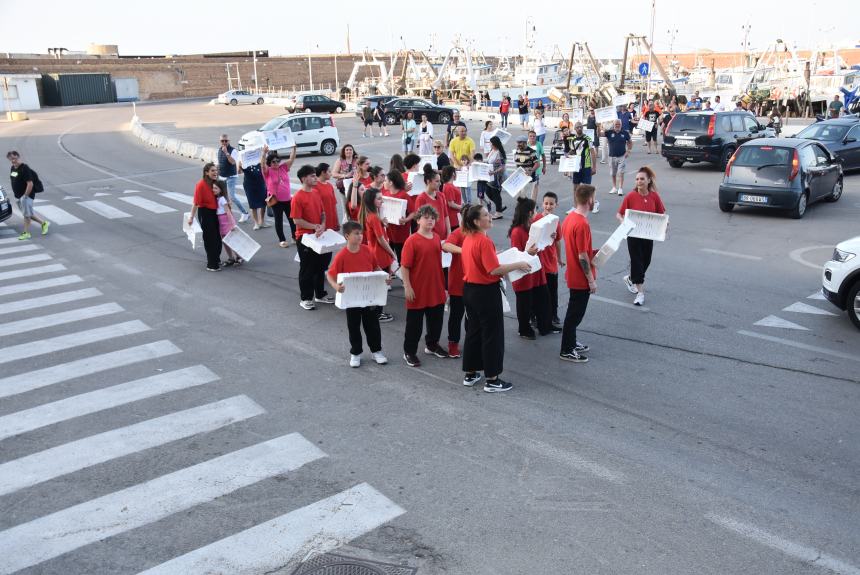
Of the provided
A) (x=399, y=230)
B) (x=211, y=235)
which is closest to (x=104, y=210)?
(x=211, y=235)

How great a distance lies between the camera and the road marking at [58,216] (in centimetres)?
1752

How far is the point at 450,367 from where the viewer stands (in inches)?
324

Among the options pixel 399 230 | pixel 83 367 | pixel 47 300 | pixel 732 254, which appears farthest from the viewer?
pixel 732 254

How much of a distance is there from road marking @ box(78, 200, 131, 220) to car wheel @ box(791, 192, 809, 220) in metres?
14.9

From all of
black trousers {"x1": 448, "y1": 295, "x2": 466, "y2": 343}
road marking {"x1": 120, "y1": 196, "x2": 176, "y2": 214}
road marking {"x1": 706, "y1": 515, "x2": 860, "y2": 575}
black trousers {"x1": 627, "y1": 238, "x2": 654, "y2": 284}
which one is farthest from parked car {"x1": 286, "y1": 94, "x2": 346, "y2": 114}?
road marking {"x1": 706, "y1": 515, "x2": 860, "y2": 575}

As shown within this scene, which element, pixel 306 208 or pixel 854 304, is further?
pixel 306 208

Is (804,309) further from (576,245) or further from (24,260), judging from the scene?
(24,260)

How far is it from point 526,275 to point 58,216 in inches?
552

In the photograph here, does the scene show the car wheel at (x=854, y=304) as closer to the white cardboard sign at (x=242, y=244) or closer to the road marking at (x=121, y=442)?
the road marking at (x=121, y=442)

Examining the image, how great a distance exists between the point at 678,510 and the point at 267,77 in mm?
98547

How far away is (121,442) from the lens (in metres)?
6.55

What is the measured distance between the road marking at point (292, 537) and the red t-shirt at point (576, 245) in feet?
11.6

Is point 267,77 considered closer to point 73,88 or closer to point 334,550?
point 73,88

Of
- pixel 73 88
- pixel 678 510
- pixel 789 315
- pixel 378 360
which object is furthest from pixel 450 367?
pixel 73 88
